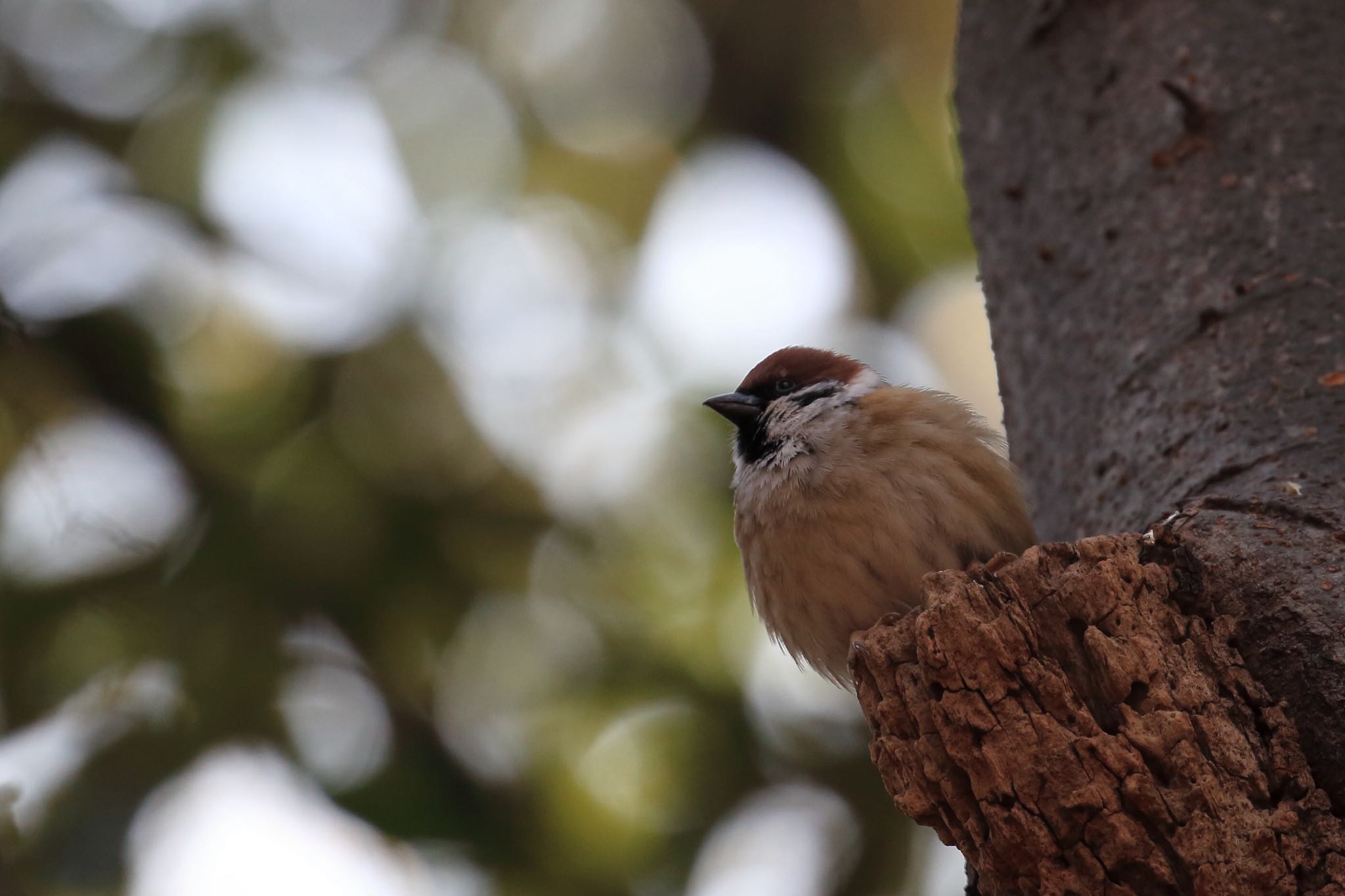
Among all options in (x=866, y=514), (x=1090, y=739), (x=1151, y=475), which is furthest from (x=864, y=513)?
(x=1090, y=739)

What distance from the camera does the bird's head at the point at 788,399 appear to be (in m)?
2.79

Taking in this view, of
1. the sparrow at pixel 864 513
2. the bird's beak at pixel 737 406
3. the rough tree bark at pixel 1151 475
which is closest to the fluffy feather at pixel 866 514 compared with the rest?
the sparrow at pixel 864 513

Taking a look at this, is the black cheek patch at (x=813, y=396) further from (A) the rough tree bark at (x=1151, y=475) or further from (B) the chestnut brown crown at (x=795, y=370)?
(A) the rough tree bark at (x=1151, y=475)

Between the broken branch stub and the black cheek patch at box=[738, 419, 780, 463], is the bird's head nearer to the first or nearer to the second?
the black cheek patch at box=[738, 419, 780, 463]

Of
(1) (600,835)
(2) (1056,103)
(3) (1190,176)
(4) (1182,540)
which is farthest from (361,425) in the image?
(4) (1182,540)

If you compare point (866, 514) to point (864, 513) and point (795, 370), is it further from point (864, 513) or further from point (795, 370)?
point (795, 370)

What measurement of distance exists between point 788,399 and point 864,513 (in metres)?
0.66

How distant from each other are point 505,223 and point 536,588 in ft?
4.51

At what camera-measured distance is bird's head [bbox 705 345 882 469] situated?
9.17 ft

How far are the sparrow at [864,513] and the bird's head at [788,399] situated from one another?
1 cm

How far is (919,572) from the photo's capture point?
2422mm

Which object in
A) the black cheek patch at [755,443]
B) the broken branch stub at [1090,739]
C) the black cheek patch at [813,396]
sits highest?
the broken branch stub at [1090,739]

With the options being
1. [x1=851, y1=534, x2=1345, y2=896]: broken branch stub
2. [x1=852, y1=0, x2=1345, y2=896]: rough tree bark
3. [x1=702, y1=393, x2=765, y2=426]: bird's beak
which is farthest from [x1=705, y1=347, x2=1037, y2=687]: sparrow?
[x1=851, y1=534, x2=1345, y2=896]: broken branch stub

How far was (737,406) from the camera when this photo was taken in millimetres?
3135
